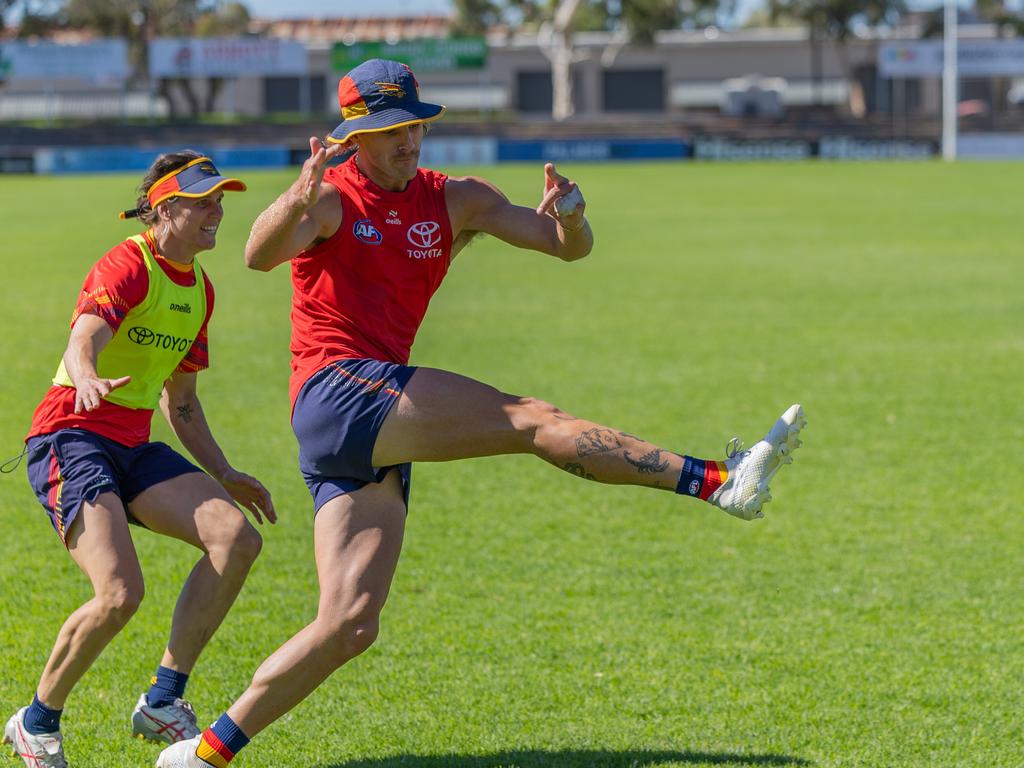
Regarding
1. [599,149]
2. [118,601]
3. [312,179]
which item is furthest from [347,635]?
[599,149]

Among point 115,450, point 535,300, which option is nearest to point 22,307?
point 535,300

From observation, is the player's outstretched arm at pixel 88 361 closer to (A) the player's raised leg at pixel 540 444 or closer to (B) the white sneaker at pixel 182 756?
(A) the player's raised leg at pixel 540 444

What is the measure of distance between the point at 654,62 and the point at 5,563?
86076 millimetres

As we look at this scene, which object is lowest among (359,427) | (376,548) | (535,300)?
(535,300)

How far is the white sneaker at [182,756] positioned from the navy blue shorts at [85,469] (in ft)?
2.87

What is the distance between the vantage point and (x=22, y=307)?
60.2ft

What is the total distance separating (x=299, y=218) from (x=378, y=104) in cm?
61

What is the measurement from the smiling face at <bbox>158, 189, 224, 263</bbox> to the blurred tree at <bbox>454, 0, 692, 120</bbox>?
7002 cm

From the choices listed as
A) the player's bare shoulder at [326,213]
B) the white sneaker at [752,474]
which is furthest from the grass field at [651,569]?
the player's bare shoulder at [326,213]

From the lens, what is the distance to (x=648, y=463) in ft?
15.9

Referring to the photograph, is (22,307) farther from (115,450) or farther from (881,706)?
(881,706)

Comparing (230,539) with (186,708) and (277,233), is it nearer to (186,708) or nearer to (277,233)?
(186,708)

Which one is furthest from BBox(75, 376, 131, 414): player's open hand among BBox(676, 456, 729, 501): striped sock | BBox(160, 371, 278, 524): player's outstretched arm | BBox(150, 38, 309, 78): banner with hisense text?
BBox(150, 38, 309, 78): banner with hisense text

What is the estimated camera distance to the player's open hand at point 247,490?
19.2 ft
